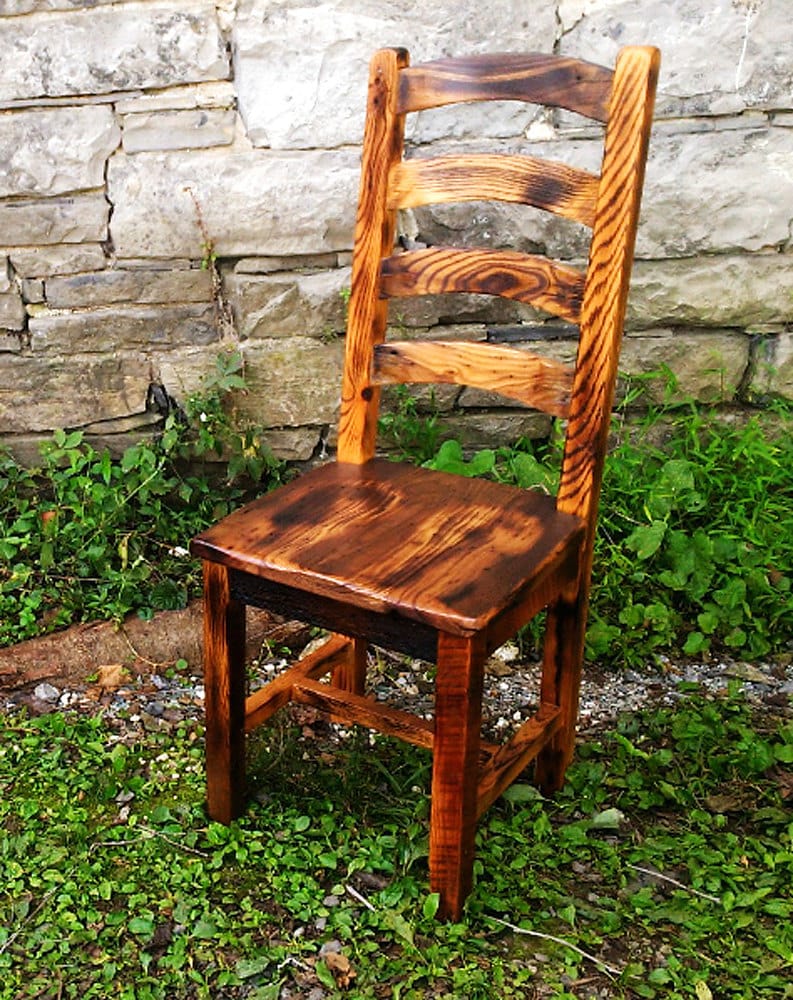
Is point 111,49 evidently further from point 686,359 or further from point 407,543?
point 686,359

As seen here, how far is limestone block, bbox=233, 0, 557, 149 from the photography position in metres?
2.66

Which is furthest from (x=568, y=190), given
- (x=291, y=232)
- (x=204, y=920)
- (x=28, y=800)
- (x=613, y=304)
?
(x=28, y=800)

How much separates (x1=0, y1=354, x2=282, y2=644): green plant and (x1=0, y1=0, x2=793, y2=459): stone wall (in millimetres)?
99

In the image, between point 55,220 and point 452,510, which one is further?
point 55,220

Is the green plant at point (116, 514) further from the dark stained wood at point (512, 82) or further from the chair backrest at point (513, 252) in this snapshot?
the dark stained wood at point (512, 82)

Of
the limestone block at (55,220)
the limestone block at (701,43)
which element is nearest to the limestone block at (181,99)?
the limestone block at (55,220)

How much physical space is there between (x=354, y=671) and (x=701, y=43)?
1.73 m

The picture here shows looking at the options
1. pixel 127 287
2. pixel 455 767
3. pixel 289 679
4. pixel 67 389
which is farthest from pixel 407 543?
pixel 67 389

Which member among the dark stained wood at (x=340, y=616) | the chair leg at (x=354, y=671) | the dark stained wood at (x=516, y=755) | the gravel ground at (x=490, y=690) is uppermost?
the dark stained wood at (x=340, y=616)

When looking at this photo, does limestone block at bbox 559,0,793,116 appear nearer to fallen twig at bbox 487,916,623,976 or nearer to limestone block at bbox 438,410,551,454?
limestone block at bbox 438,410,551,454

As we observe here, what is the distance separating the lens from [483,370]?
7.08 feet

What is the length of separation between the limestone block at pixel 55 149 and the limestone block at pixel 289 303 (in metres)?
0.45

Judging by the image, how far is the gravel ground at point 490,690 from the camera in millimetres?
2621

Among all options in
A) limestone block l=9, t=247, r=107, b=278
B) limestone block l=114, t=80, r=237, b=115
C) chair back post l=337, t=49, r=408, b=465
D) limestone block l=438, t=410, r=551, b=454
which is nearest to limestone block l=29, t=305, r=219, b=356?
limestone block l=9, t=247, r=107, b=278
